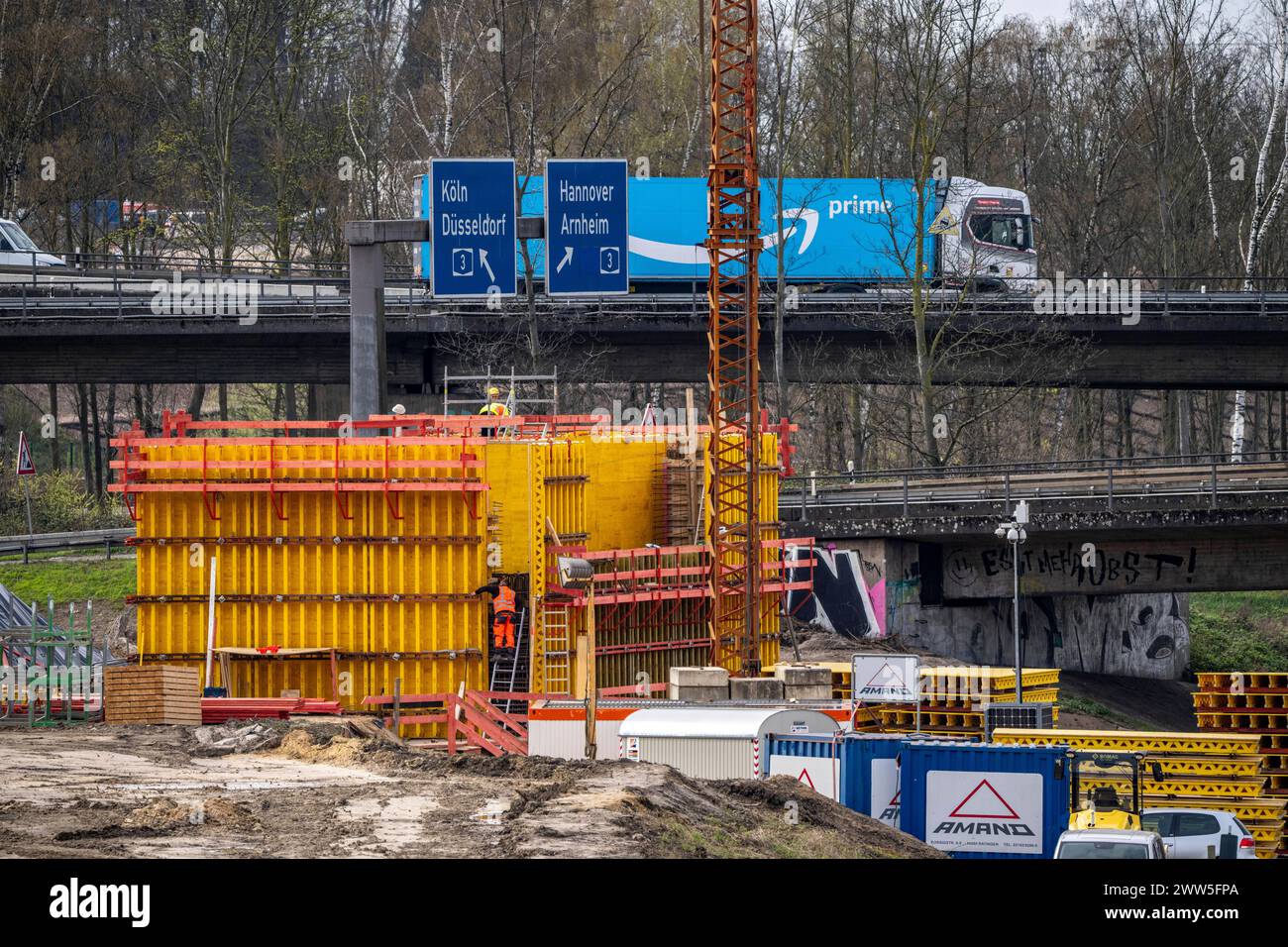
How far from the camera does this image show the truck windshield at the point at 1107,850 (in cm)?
1748

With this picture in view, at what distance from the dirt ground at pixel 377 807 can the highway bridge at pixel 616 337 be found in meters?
25.7

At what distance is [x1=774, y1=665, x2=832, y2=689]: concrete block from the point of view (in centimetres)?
2742

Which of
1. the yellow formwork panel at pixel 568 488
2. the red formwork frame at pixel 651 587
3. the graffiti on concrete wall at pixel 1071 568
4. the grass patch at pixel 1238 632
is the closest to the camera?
the red formwork frame at pixel 651 587

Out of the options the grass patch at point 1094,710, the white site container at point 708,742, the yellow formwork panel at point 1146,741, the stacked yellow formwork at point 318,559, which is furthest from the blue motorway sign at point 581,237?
the grass patch at point 1094,710

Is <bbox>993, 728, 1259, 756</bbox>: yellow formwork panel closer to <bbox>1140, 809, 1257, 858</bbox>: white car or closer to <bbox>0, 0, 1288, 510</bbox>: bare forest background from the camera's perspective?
<bbox>1140, 809, 1257, 858</bbox>: white car

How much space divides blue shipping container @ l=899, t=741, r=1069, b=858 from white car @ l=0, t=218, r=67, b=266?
33.2 metres

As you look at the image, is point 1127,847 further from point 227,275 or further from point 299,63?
point 299,63

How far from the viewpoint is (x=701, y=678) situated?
1061 inches

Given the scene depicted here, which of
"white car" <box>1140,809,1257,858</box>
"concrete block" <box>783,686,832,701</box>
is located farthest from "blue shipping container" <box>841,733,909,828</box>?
"concrete block" <box>783,686,832,701</box>

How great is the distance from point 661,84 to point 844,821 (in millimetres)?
58149

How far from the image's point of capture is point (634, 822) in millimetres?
15281

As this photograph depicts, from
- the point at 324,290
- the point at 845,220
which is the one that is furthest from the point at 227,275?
the point at 845,220

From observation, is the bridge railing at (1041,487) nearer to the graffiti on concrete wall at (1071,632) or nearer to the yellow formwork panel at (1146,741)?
the graffiti on concrete wall at (1071,632)

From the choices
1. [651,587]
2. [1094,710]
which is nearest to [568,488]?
[651,587]
